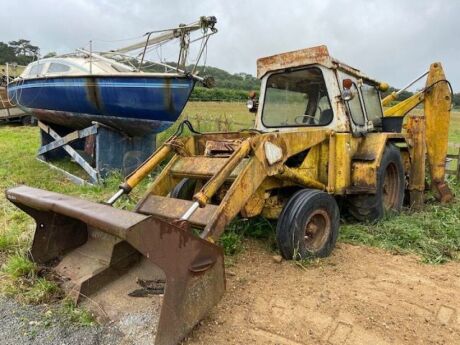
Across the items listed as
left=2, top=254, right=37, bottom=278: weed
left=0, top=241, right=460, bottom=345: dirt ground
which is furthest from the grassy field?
left=0, top=241, right=460, bottom=345: dirt ground

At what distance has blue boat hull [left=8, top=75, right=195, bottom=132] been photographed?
24.2 ft

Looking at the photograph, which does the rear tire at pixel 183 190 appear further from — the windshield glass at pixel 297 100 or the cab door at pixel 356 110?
the cab door at pixel 356 110

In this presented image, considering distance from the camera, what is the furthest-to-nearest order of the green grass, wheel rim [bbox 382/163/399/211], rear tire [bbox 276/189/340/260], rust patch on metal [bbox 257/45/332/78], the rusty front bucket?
wheel rim [bbox 382/163/399/211], rust patch on metal [bbox 257/45/332/78], the green grass, rear tire [bbox 276/189/340/260], the rusty front bucket

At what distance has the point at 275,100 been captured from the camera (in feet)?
16.8

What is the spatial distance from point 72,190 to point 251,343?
5230 millimetres

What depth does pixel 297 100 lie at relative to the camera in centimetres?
497

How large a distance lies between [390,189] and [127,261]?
3.62m

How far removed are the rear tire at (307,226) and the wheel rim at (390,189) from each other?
1.60 m

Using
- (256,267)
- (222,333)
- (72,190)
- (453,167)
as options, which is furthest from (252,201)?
(453,167)

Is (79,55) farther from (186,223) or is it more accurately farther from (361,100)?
(186,223)

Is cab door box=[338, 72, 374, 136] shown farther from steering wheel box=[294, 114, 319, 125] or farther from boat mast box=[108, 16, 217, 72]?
boat mast box=[108, 16, 217, 72]

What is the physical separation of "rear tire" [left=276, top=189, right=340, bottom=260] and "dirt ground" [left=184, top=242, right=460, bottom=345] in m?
0.13

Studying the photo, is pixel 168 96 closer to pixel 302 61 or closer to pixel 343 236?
pixel 302 61

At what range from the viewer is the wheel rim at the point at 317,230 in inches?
156
